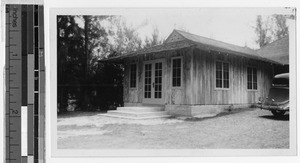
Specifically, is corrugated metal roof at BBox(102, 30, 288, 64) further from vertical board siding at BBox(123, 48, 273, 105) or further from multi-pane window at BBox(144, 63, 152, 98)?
multi-pane window at BBox(144, 63, 152, 98)

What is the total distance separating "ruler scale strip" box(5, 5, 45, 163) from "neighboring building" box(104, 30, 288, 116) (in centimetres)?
118

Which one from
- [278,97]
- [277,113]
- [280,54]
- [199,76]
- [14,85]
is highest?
[280,54]

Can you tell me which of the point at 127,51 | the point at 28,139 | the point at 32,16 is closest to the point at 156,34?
the point at 127,51

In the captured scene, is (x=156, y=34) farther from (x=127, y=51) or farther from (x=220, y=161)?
(x=220, y=161)

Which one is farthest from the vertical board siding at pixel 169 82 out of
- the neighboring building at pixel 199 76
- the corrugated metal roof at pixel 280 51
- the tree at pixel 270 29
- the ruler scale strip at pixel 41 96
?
the ruler scale strip at pixel 41 96

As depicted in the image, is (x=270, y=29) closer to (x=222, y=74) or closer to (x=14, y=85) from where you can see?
(x=222, y=74)

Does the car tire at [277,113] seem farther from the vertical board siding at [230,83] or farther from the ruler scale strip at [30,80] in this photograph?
the ruler scale strip at [30,80]

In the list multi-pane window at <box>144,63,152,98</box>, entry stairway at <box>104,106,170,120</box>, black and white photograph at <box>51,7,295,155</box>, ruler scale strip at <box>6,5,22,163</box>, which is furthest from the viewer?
multi-pane window at <box>144,63,152,98</box>

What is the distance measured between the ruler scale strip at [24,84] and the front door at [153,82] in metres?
1.52

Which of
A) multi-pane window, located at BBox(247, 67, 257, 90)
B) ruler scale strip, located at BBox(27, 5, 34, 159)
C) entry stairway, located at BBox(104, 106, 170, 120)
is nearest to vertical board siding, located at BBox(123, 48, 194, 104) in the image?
entry stairway, located at BBox(104, 106, 170, 120)

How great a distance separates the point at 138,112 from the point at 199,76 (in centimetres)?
97

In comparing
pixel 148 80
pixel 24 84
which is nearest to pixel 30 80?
pixel 24 84

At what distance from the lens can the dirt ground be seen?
519 centimetres

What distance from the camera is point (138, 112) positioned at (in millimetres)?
5352
